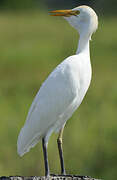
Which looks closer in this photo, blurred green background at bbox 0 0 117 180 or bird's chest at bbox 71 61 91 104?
bird's chest at bbox 71 61 91 104

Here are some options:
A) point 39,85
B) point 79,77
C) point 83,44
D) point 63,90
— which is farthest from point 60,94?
point 39,85

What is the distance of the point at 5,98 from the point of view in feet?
30.0

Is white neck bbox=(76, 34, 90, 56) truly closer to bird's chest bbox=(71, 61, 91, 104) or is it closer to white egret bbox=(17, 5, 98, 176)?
white egret bbox=(17, 5, 98, 176)

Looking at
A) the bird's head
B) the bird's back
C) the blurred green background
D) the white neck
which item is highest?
the bird's head

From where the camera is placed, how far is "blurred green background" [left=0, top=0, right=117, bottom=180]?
25.0ft

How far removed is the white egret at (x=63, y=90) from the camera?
5145 millimetres

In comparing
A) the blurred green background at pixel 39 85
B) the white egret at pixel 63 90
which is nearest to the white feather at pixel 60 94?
the white egret at pixel 63 90

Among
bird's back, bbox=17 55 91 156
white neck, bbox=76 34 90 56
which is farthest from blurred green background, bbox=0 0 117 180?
white neck, bbox=76 34 90 56

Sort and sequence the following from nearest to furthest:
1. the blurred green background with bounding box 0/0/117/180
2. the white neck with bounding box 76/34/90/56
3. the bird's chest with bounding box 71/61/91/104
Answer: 1. the bird's chest with bounding box 71/61/91/104
2. the white neck with bounding box 76/34/90/56
3. the blurred green background with bounding box 0/0/117/180

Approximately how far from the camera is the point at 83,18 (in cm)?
525

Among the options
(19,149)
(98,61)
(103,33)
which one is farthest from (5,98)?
(103,33)

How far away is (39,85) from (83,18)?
204 inches

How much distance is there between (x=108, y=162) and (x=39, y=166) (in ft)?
3.43

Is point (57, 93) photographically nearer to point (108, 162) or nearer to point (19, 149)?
point (19, 149)
